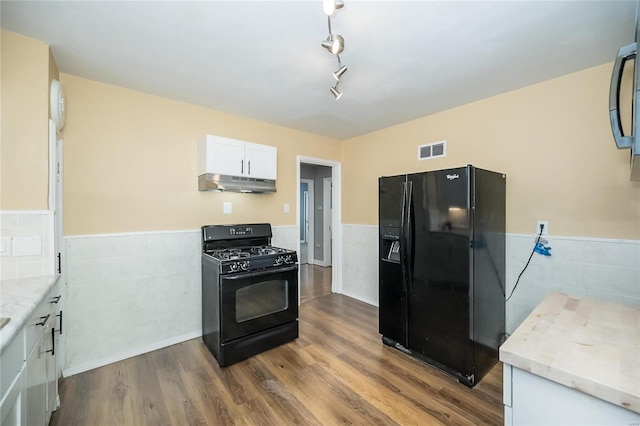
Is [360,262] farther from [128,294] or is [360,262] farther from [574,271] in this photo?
[128,294]

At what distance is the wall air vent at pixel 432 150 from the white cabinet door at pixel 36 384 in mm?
3544

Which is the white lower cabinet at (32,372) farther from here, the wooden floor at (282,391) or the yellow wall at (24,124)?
the yellow wall at (24,124)

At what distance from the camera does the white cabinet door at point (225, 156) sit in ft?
8.80

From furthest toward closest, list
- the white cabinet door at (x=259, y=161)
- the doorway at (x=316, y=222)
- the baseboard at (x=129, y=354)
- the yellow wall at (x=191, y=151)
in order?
the doorway at (x=316, y=222) < the white cabinet door at (x=259, y=161) < the baseboard at (x=129, y=354) < the yellow wall at (x=191, y=151)

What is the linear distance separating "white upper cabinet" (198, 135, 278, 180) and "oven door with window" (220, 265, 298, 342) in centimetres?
108

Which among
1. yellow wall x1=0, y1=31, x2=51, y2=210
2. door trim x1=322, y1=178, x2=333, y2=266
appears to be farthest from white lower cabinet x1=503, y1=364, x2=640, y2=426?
door trim x1=322, y1=178, x2=333, y2=266

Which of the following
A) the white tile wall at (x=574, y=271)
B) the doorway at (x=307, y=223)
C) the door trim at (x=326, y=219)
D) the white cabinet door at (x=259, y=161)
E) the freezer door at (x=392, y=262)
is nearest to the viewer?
the white tile wall at (x=574, y=271)

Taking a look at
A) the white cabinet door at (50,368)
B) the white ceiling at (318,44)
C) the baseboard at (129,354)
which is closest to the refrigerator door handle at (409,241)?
the white ceiling at (318,44)

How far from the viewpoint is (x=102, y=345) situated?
7.73ft

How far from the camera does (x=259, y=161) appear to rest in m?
3.01

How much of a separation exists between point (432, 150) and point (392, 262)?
1498 mm

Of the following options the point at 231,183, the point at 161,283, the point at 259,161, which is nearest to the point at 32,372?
the point at 161,283

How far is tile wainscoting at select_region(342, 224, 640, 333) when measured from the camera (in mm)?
1985

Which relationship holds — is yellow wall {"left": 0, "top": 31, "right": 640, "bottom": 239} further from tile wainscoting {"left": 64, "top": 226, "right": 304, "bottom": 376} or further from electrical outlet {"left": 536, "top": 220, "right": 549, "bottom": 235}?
tile wainscoting {"left": 64, "top": 226, "right": 304, "bottom": 376}
